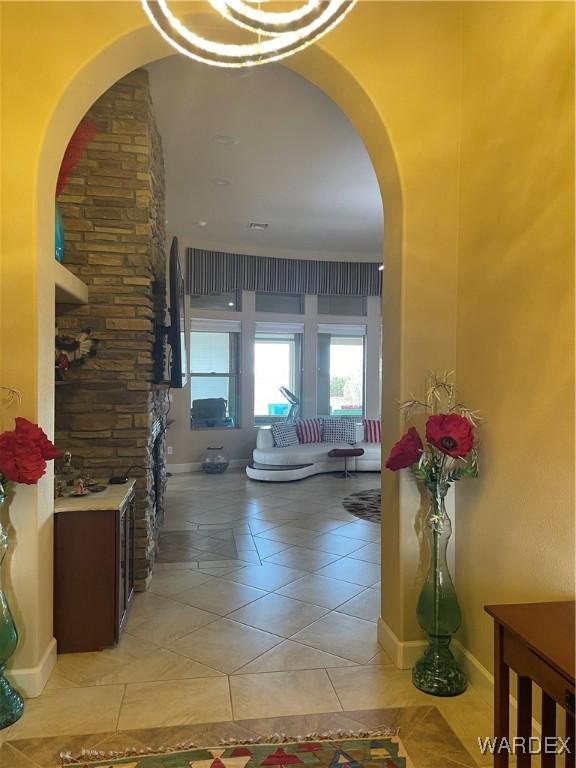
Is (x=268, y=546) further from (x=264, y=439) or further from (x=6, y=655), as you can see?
(x=264, y=439)

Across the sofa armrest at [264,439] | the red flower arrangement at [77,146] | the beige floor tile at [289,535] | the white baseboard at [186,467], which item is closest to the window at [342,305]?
the sofa armrest at [264,439]

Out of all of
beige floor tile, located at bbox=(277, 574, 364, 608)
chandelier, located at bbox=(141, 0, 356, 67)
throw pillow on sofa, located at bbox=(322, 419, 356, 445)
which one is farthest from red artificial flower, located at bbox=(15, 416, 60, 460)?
throw pillow on sofa, located at bbox=(322, 419, 356, 445)

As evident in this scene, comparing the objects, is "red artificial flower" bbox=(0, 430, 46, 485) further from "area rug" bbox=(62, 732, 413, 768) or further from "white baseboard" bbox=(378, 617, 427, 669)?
"white baseboard" bbox=(378, 617, 427, 669)

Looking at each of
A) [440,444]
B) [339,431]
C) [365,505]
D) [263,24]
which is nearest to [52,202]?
[263,24]

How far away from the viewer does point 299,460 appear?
7.82 metres

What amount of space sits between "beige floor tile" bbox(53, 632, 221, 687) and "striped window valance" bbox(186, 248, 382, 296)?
6.10 m

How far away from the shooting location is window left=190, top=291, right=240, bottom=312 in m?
8.42

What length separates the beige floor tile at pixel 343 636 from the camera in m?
2.79

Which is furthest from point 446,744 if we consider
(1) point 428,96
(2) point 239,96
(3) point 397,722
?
(2) point 239,96

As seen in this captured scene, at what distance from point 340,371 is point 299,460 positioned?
2225mm

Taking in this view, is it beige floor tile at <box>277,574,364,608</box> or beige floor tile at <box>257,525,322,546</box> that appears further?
beige floor tile at <box>257,525,322,546</box>

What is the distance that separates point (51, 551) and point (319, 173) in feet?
14.1

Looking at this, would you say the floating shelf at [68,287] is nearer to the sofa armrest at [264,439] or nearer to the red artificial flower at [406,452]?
the red artificial flower at [406,452]

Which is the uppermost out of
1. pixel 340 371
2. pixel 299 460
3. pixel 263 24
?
pixel 263 24
